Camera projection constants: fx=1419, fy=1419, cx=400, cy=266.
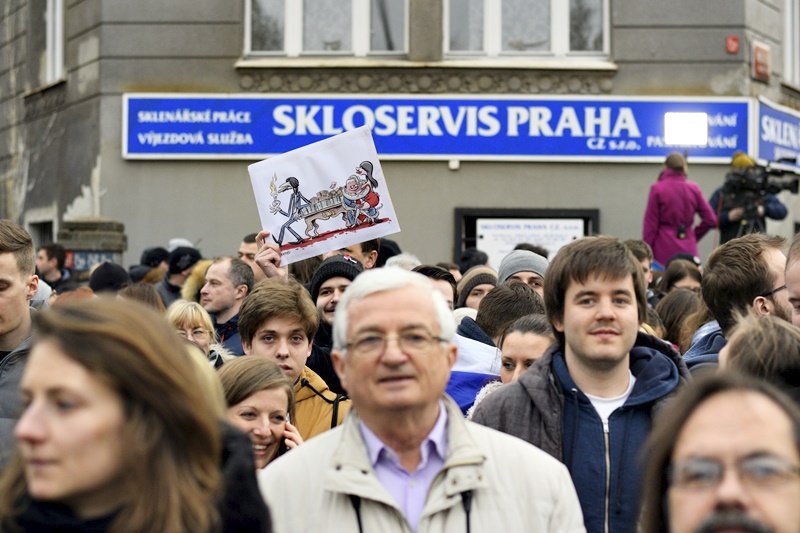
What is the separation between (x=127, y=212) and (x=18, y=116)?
15.8 feet

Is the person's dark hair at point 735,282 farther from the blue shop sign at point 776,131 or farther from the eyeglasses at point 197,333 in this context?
the blue shop sign at point 776,131

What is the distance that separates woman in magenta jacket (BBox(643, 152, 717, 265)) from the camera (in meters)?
14.4

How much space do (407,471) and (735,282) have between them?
115 inches

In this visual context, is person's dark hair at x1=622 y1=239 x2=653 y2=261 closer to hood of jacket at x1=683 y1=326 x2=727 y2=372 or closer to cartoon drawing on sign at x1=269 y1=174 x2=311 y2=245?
cartoon drawing on sign at x1=269 y1=174 x2=311 y2=245

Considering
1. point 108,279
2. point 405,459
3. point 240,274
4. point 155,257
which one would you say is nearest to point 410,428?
point 405,459

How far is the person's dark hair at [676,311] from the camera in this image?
8391 millimetres

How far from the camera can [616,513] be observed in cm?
472

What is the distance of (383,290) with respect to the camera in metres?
3.90

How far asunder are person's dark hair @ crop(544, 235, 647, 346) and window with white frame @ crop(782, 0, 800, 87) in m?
16.4

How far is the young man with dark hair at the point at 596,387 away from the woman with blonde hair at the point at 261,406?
0.92 m

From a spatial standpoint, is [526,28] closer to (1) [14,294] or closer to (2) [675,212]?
(2) [675,212]

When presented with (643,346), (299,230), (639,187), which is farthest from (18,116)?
(643,346)

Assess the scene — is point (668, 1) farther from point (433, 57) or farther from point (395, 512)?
point (395, 512)

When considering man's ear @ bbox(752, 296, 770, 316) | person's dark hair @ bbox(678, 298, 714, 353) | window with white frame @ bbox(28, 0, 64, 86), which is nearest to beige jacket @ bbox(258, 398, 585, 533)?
man's ear @ bbox(752, 296, 770, 316)
